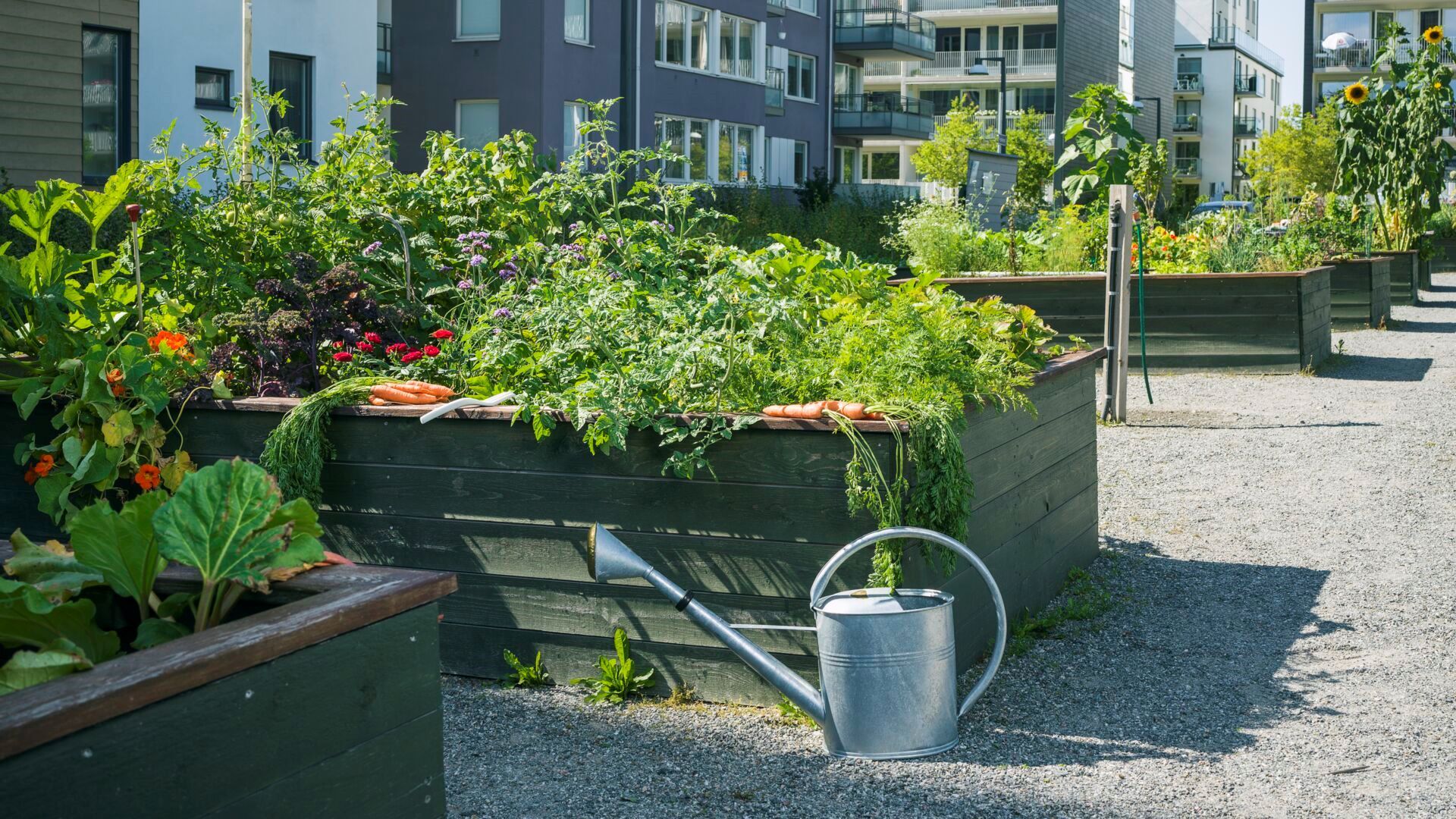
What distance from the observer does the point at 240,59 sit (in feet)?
60.3

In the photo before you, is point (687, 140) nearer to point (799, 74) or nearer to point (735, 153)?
point (735, 153)

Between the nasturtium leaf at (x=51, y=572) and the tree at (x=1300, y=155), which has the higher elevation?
the tree at (x=1300, y=155)

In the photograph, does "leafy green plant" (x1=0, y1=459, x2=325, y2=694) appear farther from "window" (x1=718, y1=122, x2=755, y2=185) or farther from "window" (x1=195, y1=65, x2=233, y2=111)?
"window" (x1=718, y1=122, x2=755, y2=185)

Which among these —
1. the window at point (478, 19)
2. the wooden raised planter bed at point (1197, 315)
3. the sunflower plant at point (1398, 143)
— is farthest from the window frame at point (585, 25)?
the wooden raised planter bed at point (1197, 315)

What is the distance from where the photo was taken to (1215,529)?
605 cm

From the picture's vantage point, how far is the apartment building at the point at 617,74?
87.1 ft

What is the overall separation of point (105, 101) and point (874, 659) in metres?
15.7

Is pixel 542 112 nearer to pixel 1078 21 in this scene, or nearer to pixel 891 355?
pixel 891 355

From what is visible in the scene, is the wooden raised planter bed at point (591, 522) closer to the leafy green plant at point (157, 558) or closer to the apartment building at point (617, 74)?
the leafy green plant at point (157, 558)

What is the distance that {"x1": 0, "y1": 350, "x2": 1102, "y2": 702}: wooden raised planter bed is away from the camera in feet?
11.5

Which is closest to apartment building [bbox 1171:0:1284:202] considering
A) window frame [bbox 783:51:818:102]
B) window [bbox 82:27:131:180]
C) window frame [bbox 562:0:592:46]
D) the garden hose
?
window frame [bbox 783:51:818:102]

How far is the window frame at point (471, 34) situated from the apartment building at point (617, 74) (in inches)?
1.1

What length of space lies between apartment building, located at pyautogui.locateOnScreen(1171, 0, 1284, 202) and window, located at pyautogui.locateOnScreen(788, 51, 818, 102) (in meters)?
42.7

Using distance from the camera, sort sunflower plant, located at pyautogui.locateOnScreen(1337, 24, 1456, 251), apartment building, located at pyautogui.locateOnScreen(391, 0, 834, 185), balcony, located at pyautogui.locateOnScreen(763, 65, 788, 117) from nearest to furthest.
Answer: sunflower plant, located at pyautogui.locateOnScreen(1337, 24, 1456, 251), apartment building, located at pyautogui.locateOnScreen(391, 0, 834, 185), balcony, located at pyautogui.locateOnScreen(763, 65, 788, 117)
